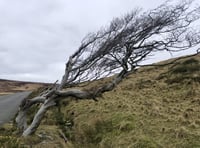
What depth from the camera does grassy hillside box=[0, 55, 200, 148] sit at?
1052 centimetres

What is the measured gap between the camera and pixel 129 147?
988 centimetres

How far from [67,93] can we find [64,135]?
60.1 inches

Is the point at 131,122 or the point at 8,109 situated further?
the point at 8,109

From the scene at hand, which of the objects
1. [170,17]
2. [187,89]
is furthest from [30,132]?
[187,89]

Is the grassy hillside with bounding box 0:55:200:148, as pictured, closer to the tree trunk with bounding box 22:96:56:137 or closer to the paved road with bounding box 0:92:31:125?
the tree trunk with bounding box 22:96:56:137

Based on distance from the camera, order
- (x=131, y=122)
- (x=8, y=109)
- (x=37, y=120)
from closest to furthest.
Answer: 1. (x=37, y=120)
2. (x=131, y=122)
3. (x=8, y=109)

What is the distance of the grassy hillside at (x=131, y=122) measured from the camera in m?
10.5

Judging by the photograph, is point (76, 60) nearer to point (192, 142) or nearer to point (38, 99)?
point (38, 99)

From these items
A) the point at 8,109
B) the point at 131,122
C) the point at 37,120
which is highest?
the point at 8,109

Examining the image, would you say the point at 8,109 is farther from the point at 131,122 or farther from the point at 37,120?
the point at 131,122

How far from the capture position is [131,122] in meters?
12.3

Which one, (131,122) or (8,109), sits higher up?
(8,109)

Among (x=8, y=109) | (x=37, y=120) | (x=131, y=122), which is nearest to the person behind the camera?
(x=37, y=120)

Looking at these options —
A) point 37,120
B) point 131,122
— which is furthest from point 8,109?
point 131,122
